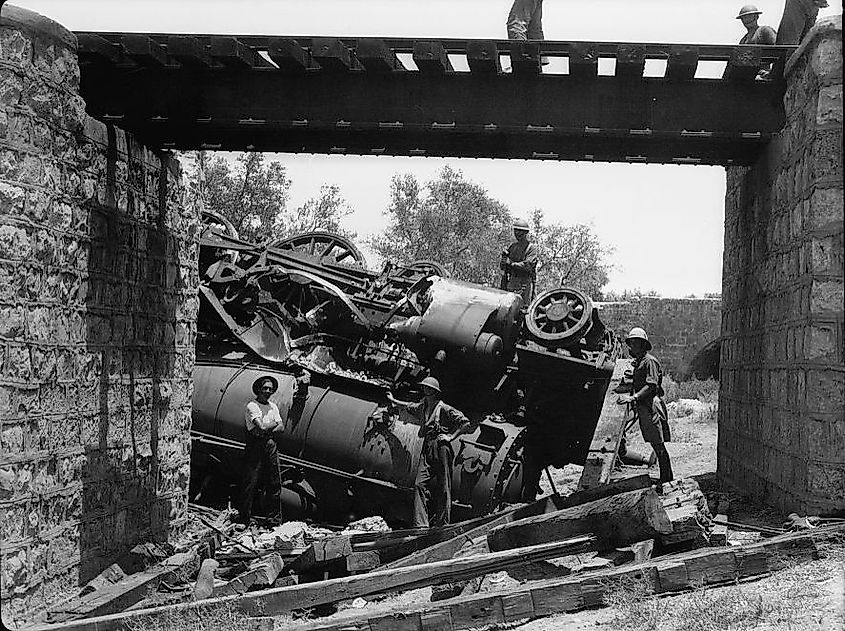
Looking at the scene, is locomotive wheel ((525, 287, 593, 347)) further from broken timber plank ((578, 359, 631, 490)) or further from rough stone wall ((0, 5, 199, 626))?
rough stone wall ((0, 5, 199, 626))

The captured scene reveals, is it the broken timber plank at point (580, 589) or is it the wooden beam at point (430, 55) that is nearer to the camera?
the broken timber plank at point (580, 589)

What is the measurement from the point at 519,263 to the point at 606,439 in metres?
3.95

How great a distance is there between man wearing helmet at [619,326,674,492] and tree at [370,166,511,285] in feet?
82.4

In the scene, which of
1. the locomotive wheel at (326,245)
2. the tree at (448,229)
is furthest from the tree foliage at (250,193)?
the locomotive wheel at (326,245)

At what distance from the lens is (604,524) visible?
662 cm

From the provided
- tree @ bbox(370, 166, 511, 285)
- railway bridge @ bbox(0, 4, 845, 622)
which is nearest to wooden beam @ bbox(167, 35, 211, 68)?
railway bridge @ bbox(0, 4, 845, 622)

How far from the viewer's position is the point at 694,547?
6684 mm

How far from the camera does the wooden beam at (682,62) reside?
7.59 meters

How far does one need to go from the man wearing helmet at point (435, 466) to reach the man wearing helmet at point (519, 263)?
14.3ft

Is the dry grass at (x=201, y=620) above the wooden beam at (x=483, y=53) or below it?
below

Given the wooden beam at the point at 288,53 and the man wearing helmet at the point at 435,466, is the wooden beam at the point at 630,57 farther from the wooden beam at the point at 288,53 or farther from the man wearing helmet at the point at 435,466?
the man wearing helmet at the point at 435,466

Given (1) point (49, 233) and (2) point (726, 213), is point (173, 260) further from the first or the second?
(2) point (726, 213)

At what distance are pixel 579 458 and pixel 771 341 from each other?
407cm

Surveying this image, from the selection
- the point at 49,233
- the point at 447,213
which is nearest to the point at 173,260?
the point at 49,233
